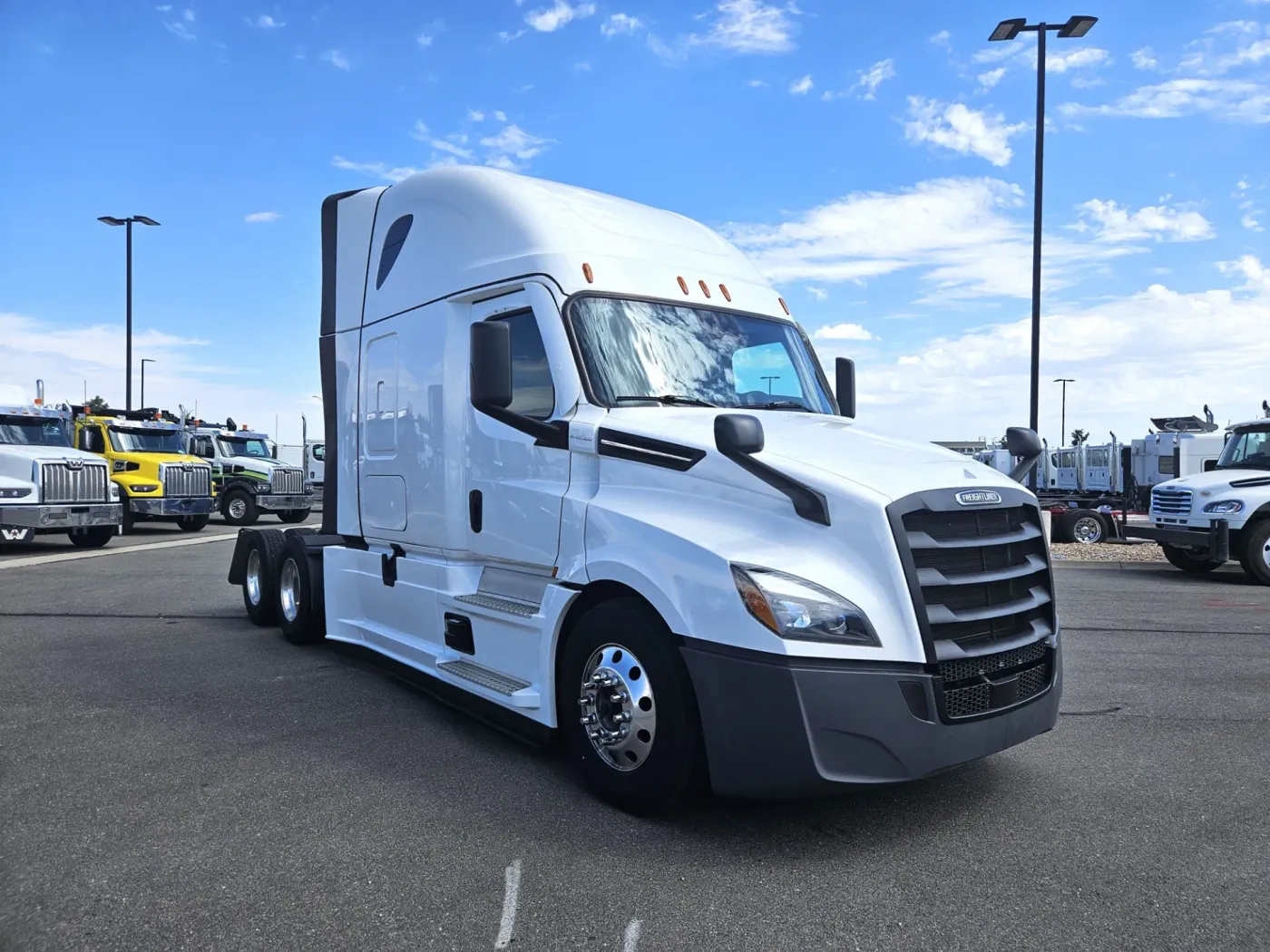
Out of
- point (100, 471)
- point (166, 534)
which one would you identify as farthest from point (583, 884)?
point (166, 534)

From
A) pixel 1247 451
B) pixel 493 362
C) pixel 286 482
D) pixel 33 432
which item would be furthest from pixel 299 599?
pixel 286 482

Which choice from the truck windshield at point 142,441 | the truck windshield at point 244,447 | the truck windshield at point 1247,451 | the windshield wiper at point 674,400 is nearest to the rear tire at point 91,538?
the truck windshield at point 142,441

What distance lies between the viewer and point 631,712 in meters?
4.26

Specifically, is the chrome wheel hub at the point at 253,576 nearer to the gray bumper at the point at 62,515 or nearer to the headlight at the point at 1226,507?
the gray bumper at the point at 62,515

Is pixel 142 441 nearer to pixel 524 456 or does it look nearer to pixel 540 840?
pixel 524 456

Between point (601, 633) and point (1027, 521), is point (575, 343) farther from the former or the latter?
point (1027, 521)

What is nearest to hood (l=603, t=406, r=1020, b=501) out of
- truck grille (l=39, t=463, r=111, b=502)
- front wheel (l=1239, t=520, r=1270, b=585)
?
front wheel (l=1239, t=520, r=1270, b=585)

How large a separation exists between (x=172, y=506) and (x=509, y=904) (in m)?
20.5

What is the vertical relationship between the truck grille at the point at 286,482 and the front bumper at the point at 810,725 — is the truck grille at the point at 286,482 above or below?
above

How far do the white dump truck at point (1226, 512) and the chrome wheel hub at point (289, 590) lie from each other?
38.4 ft

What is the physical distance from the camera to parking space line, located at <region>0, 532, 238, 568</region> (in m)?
15.5

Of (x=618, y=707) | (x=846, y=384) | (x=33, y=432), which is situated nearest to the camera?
(x=618, y=707)

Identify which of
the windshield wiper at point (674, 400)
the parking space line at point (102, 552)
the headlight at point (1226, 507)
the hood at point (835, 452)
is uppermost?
the windshield wiper at point (674, 400)

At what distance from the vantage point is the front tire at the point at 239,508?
2520 centimetres
